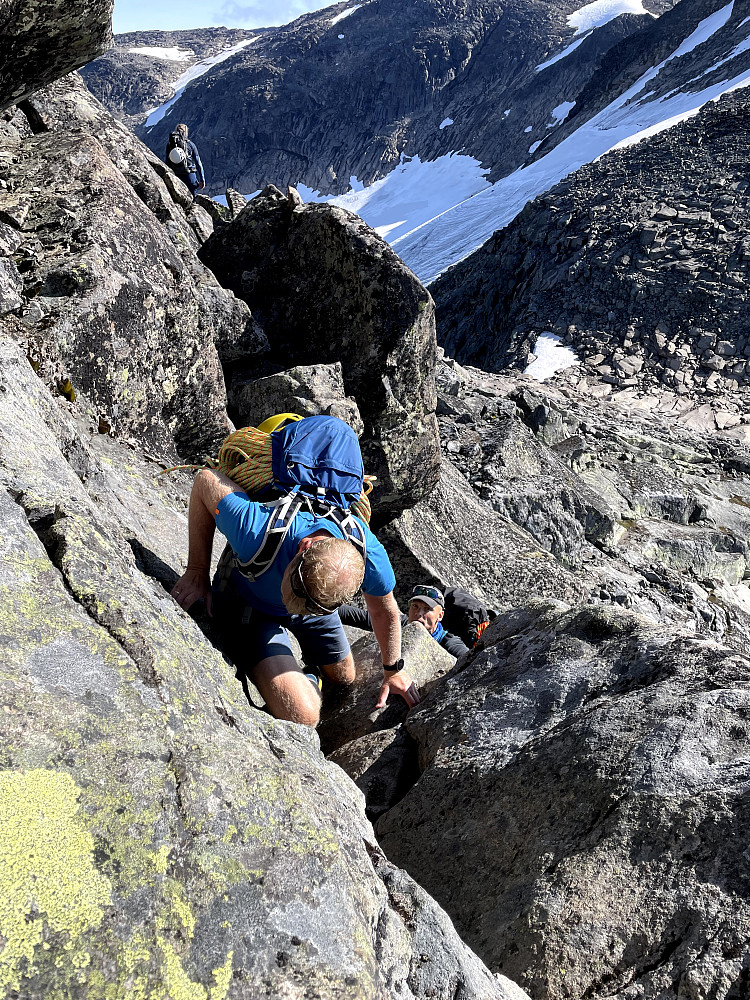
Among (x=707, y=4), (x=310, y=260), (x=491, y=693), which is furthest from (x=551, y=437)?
(x=707, y=4)

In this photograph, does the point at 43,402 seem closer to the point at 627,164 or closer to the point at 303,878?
the point at 303,878

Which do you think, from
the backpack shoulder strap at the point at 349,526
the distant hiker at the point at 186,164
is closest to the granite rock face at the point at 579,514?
the backpack shoulder strap at the point at 349,526

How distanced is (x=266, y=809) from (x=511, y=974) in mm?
1720

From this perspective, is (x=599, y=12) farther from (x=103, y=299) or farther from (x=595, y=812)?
(x=595, y=812)

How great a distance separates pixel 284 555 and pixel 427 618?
13.4 feet

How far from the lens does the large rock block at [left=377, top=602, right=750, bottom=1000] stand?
3586mm

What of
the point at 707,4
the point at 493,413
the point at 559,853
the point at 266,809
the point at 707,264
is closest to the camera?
the point at 266,809

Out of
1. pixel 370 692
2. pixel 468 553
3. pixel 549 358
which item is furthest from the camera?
pixel 549 358

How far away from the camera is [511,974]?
3.75 m

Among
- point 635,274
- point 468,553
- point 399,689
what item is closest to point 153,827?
point 399,689

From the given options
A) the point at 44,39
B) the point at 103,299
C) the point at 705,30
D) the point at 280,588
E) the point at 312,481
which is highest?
the point at 705,30

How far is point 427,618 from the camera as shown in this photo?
28.5 ft

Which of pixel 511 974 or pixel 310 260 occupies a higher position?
pixel 310 260

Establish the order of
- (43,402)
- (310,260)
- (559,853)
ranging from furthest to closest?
(310,260) < (43,402) < (559,853)
